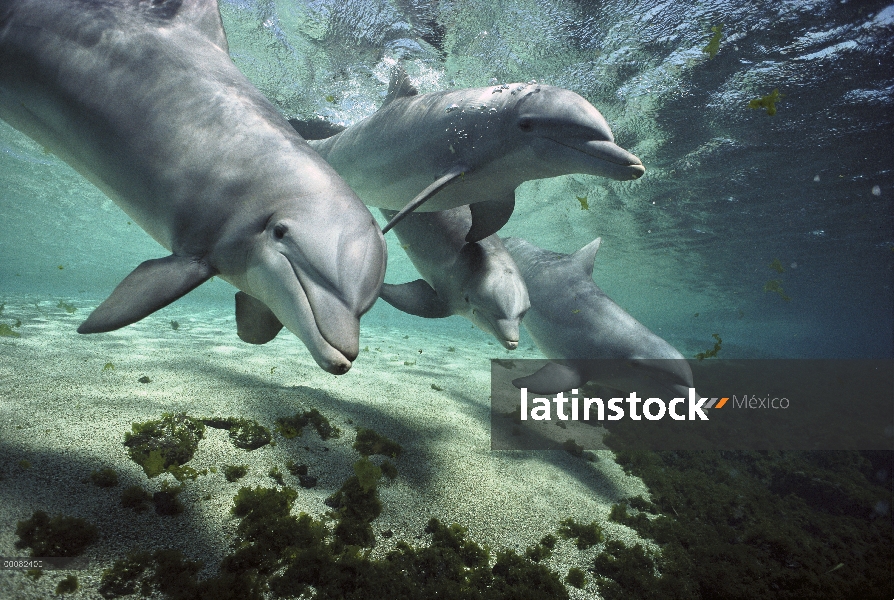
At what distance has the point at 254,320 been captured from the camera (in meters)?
3.13

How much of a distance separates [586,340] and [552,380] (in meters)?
0.73

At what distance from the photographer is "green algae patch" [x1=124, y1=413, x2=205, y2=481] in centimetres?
273

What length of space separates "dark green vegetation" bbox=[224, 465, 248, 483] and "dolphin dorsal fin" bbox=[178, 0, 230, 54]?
310 centimetres

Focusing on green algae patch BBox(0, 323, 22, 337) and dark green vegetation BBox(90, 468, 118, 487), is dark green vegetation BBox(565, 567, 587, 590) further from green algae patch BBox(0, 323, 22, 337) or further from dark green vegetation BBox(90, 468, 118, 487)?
green algae patch BBox(0, 323, 22, 337)

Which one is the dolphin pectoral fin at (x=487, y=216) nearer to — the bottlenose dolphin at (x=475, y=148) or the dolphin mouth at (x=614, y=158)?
the bottlenose dolphin at (x=475, y=148)

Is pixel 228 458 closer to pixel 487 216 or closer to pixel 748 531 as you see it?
pixel 487 216

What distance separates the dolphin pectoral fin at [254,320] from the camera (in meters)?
3.07

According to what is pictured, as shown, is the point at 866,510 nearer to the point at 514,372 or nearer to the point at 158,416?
the point at 514,372

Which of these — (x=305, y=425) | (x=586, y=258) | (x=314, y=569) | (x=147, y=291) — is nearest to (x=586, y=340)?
(x=586, y=258)

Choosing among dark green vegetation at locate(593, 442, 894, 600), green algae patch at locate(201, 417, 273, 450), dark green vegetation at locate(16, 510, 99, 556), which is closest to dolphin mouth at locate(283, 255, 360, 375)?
dark green vegetation at locate(16, 510, 99, 556)

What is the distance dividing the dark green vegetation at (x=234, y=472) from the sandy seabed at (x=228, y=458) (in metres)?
0.04

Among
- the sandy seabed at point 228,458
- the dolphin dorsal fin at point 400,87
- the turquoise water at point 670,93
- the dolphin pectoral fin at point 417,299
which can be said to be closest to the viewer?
the sandy seabed at point 228,458

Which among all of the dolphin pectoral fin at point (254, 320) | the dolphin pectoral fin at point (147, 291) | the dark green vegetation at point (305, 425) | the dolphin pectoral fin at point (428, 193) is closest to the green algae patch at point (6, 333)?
the dark green vegetation at point (305, 425)

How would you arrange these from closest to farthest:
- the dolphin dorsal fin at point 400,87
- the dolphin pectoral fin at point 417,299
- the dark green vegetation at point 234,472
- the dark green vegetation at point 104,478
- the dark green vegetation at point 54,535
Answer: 1. the dark green vegetation at point 54,535
2. the dark green vegetation at point 104,478
3. the dark green vegetation at point 234,472
4. the dolphin pectoral fin at point 417,299
5. the dolphin dorsal fin at point 400,87
